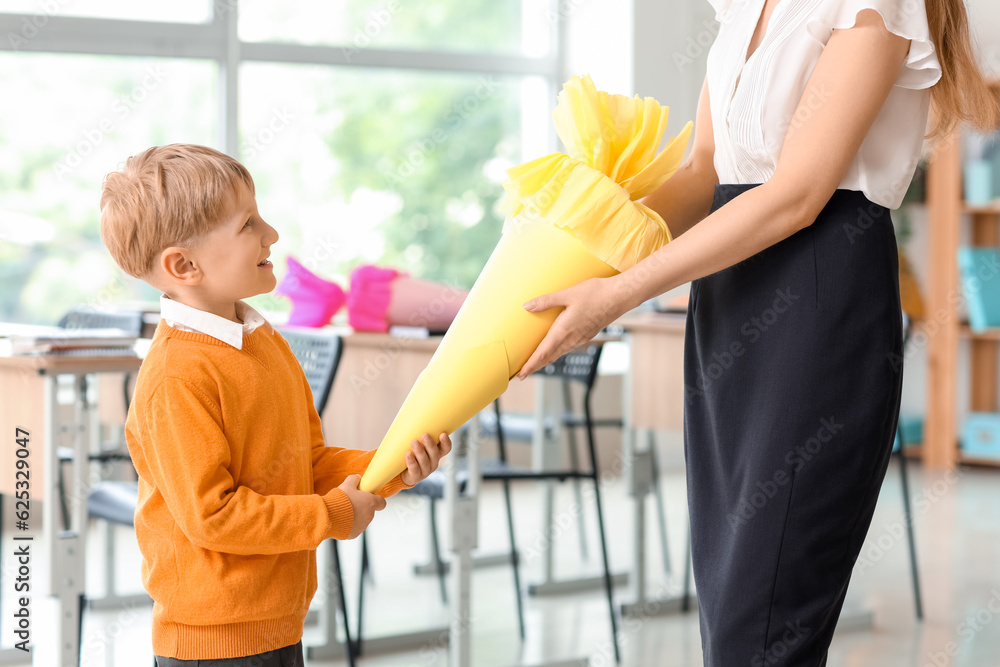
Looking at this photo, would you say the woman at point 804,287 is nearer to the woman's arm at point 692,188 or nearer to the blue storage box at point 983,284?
the woman's arm at point 692,188

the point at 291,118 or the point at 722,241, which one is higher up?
the point at 291,118

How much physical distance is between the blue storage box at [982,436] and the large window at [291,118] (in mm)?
2822

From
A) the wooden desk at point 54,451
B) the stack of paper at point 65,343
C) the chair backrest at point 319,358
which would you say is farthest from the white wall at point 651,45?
the wooden desk at point 54,451

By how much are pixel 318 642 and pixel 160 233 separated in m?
2.07

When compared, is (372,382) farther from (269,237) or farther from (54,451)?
(269,237)

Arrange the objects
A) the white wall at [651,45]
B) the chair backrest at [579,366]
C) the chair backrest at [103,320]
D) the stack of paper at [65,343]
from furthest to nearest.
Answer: the white wall at [651,45] → the chair backrest at [103,320] → the chair backrest at [579,366] → the stack of paper at [65,343]

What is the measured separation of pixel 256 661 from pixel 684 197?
0.78m

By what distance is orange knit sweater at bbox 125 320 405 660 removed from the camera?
1.11 metres

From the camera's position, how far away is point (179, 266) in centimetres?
117

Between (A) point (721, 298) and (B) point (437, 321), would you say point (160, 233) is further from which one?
(B) point (437, 321)

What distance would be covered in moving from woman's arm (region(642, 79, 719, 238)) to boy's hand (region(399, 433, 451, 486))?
1.44ft

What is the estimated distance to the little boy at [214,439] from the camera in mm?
1112

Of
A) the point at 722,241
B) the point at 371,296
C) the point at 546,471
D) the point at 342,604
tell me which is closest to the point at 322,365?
the point at 371,296

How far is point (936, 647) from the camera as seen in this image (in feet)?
9.63
